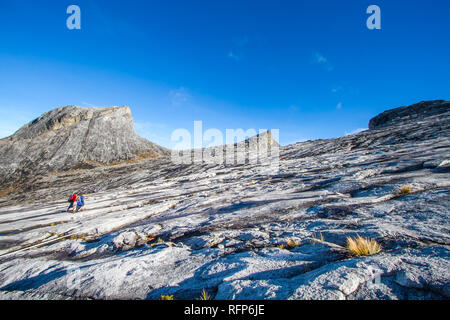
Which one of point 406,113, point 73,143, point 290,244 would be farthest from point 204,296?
point 73,143

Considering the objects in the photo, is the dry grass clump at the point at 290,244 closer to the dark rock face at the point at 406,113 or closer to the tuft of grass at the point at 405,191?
the tuft of grass at the point at 405,191

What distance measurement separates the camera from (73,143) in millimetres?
82312

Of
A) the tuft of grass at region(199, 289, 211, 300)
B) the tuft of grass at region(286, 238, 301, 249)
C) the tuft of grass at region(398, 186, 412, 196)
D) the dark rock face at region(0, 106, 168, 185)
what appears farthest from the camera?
the dark rock face at region(0, 106, 168, 185)

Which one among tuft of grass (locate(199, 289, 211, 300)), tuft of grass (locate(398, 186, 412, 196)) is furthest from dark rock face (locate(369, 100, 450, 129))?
tuft of grass (locate(199, 289, 211, 300))

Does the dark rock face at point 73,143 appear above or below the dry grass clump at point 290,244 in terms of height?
above

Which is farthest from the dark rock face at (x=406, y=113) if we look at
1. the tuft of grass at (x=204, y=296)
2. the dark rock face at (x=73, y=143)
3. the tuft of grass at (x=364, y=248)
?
the dark rock face at (x=73, y=143)

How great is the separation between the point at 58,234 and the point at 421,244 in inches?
695

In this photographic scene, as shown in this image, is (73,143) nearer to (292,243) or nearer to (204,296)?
(204,296)

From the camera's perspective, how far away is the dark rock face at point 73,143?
72750 millimetres

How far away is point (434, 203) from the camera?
751 cm

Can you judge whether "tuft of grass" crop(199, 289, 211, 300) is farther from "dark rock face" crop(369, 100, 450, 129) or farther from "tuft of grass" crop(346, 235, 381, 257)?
"dark rock face" crop(369, 100, 450, 129)

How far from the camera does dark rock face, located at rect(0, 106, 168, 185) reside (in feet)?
239
